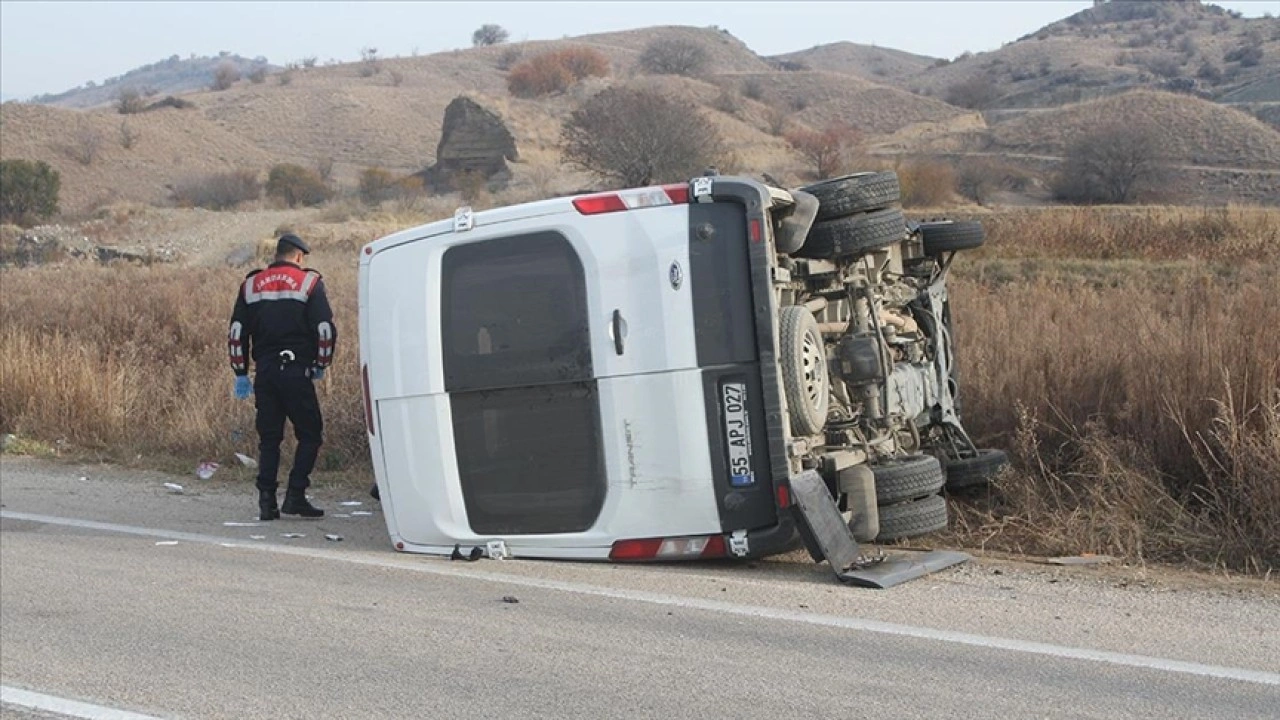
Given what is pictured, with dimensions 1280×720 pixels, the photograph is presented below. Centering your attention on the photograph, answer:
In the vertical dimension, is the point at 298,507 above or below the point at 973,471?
above

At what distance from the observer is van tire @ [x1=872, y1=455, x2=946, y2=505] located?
7.39 metres

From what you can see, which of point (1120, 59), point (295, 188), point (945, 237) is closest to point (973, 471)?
point (945, 237)

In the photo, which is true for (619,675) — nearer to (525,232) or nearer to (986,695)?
(986,695)

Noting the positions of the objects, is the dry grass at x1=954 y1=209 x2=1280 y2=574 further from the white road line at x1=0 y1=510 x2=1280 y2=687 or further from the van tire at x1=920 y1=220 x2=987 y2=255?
the white road line at x1=0 y1=510 x2=1280 y2=687

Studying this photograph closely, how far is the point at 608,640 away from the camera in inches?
234

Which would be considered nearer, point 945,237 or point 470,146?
point 945,237

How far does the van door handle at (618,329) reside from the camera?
672 cm

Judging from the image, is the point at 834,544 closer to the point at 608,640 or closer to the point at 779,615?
the point at 779,615

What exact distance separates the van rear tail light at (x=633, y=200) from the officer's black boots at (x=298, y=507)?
3.52 metres

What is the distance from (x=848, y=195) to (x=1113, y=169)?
1426 inches

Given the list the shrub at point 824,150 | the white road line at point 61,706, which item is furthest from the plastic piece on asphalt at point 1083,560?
the shrub at point 824,150

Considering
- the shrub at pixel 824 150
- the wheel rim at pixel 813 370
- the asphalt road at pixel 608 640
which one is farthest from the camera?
the shrub at pixel 824 150

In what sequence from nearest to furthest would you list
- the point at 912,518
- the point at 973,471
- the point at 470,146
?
the point at 912,518, the point at 973,471, the point at 470,146

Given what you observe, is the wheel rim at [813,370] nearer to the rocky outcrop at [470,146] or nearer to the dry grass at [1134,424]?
the dry grass at [1134,424]
